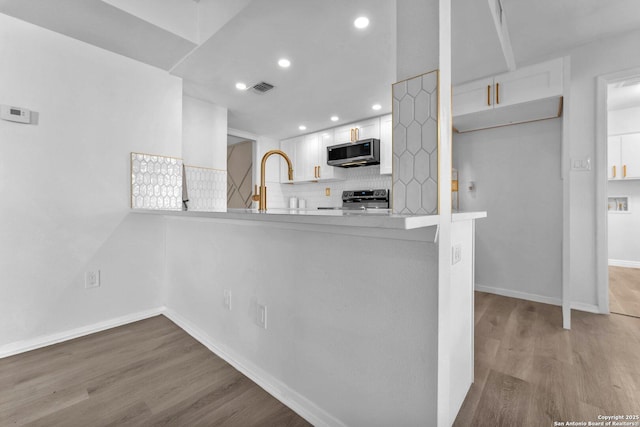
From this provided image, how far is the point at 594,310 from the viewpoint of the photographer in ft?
8.68

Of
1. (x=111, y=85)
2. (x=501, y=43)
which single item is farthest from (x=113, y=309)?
A: (x=501, y=43)

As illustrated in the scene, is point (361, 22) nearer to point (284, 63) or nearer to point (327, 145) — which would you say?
point (284, 63)

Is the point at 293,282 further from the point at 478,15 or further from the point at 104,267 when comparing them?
the point at 478,15

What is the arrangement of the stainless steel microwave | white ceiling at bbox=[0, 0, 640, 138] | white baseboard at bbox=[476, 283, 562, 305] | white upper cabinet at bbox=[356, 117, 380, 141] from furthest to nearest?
white upper cabinet at bbox=[356, 117, 380, 141] → the stainless steel microwave → white baseboard at bbox=[476, 283, 562, 305] → white ceiling at bbox=[0, 0, 640, 138]

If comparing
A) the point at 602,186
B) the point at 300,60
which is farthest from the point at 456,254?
the point at 602,186

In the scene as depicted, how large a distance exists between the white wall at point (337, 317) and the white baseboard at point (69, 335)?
43.3 inches

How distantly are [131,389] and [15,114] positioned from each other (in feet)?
6.45

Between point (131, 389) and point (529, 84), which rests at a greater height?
point (529, 84)

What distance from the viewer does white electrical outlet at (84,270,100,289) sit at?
223 centimetres

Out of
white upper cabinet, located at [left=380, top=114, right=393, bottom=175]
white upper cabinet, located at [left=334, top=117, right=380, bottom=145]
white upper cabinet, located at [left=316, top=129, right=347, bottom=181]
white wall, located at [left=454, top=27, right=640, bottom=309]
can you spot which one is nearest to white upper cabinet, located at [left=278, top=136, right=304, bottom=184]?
white upper cabinet, located at [left=316, top=129, right=347, bottom=181]

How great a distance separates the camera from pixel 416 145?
1.01 meters

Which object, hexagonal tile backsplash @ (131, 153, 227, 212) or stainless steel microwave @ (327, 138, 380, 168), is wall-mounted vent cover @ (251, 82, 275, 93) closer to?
hexagonal tile backsplash @ (131, 153, 227, 212)

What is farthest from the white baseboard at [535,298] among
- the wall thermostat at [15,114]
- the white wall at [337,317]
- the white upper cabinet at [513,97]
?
the wall thermostat at [15,114]

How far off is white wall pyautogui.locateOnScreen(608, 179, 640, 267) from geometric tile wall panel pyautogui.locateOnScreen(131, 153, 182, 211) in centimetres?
668
